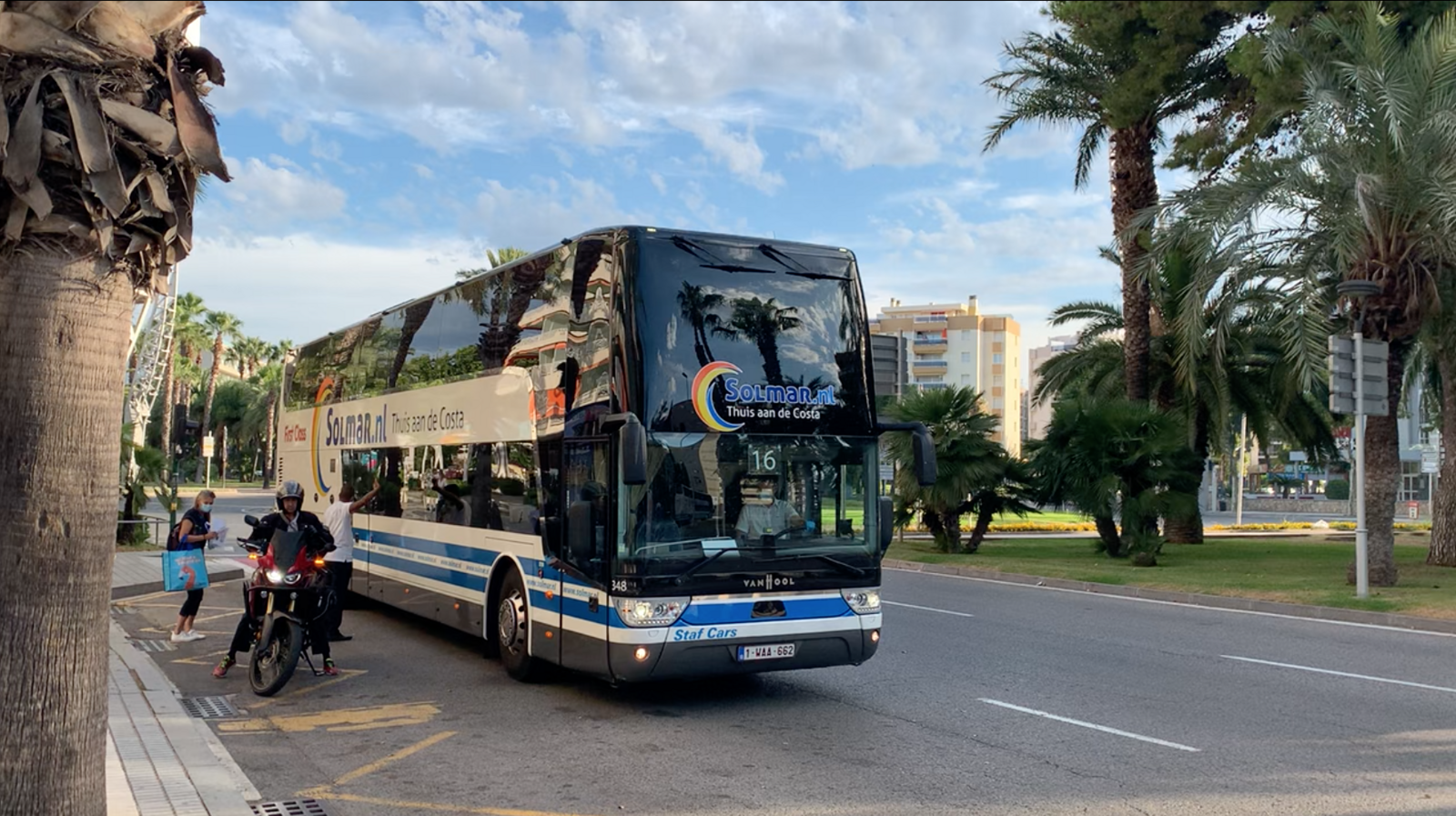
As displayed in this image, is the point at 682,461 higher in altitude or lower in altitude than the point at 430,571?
higher

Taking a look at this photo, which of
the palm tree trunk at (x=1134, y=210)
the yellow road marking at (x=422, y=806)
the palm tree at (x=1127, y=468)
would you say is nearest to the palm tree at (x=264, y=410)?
the palm tree trunk at (x=1134, y=210)

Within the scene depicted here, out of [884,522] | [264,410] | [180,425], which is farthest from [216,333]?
[884,522]

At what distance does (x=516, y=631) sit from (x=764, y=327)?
352 cm

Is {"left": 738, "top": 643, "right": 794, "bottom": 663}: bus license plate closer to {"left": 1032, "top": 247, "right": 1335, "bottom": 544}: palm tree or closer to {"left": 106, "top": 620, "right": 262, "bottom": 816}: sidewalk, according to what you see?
{"left": 106, "top": 620, "right": 262, "bottom": 816}: sidewalk

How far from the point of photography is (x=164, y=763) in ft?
23.2

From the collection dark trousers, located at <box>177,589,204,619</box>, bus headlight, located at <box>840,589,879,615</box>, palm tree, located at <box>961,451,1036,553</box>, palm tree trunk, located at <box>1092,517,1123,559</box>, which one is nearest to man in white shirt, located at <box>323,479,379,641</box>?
dark trousers, located at <box>177,589,204,619</box>

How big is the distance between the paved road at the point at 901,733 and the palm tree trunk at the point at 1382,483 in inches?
255

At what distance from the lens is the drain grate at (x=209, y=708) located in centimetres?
920

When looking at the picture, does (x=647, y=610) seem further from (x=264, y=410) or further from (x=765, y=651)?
(x=264, y=410)

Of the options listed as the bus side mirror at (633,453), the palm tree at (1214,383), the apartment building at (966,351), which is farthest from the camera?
the apartment building at (966,351)

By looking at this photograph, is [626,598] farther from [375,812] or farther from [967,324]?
[967,324]

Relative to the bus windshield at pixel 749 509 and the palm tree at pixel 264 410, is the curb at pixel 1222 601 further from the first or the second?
the palm tree at pixel 264 410

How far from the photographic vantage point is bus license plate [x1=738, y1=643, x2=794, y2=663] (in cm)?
895

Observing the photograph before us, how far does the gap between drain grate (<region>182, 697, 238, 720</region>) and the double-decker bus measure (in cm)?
232
